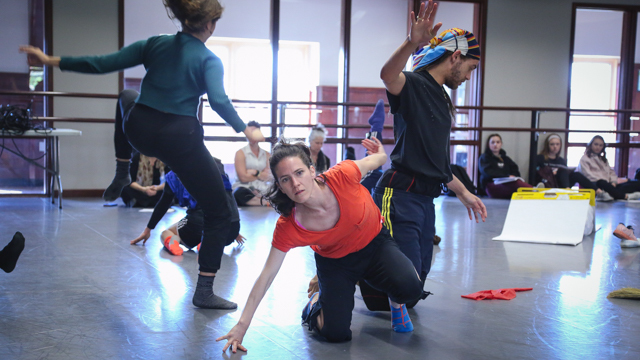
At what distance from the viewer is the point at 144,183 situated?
6.06 metres

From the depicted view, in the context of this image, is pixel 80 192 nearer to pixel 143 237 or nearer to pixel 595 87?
pixel 143 237

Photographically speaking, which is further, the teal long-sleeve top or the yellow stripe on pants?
the yellow stripe on pants

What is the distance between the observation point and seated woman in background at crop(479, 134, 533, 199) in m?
7.41

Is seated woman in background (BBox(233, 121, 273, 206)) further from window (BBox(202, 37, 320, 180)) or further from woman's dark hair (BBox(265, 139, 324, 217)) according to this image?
woman's dark hair (BBox(265, 139, 324, 217))

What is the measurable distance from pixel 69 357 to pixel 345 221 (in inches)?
38.1

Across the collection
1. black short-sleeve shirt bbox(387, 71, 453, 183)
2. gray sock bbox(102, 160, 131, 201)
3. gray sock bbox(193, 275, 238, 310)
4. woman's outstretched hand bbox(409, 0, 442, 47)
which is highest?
woman's outstretched hand bbox(409, 0, 442, 47)

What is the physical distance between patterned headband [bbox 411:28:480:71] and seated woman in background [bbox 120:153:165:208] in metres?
4.21

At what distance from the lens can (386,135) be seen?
26.6 feet

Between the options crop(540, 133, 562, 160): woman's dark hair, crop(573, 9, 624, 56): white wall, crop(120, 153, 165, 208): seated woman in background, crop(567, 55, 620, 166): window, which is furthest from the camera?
crop(573, 9, 624, 56): white wall

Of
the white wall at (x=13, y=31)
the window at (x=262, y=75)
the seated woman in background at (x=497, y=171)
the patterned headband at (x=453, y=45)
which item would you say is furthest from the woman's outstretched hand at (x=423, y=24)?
the white wall at (x=13, y=31)

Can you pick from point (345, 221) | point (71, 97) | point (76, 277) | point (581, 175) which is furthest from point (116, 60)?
point (581, 175)

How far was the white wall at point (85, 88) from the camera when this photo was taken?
6.93m

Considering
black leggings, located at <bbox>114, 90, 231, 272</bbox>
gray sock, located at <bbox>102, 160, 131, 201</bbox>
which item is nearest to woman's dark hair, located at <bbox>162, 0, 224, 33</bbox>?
black leggings, located at <bbox>114, 90, 231, 272</bbox>

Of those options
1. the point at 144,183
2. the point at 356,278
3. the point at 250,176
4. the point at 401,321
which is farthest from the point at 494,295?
the point at 144,183
